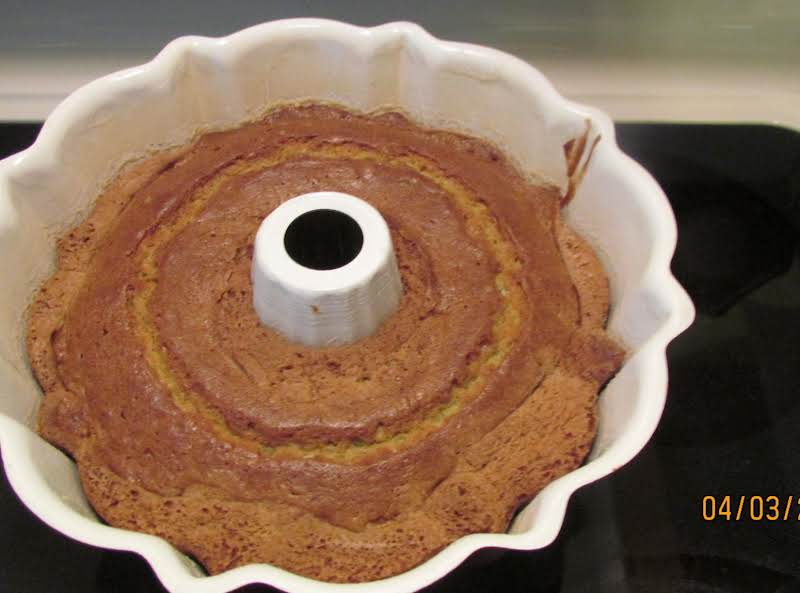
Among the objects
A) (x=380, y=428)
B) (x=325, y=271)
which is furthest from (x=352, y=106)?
(x=380, y=428)

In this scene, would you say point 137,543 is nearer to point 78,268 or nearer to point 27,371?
point 27,371

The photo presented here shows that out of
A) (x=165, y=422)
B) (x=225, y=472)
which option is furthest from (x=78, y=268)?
(x=225, y=472)

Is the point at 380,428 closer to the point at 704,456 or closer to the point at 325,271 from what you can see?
the point at 325,271

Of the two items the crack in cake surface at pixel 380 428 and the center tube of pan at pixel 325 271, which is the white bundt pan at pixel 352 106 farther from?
the center tube of pan at pixel 325 271

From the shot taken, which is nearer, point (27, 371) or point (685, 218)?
point (27, 371)

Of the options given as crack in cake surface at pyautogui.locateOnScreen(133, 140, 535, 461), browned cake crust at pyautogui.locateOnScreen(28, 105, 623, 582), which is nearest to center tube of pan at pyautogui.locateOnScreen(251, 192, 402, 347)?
browned cake crust at pyautogui.locateOnScreen(28, 105, 623, 582)

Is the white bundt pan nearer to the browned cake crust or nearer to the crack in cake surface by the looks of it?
the browned cake crust
